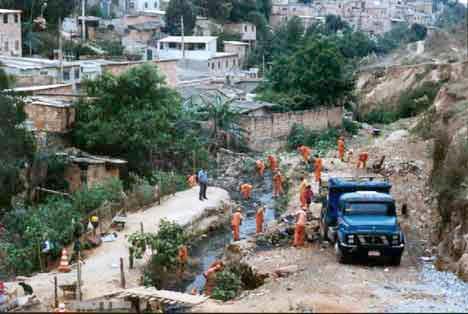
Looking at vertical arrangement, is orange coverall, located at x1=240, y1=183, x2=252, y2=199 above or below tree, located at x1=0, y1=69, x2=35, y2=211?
below

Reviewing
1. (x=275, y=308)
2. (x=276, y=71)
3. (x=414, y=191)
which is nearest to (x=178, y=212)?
(x=414, y=191)

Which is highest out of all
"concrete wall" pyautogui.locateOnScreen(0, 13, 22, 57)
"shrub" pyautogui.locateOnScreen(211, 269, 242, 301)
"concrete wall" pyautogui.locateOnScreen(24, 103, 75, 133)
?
"concrete wall" pyautogui.locateOnScreen(0, 13, 22, 57)

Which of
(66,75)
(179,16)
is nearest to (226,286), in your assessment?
(66,75)

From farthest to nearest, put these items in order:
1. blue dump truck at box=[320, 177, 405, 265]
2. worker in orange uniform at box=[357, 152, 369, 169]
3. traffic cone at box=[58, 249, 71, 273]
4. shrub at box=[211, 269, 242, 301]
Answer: worker in orange uniform at box=[357, 152, 369, 169] → traffic cone at box=[58, 249, 71, 273] → blue dump truck at box=[320, 177, 405, 265] → shrub at box=[211, 269, 242, 301]

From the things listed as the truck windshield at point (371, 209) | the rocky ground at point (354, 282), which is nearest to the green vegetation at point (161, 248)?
the rocky ground at point (354, 282)

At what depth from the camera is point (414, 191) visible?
26.3 meters

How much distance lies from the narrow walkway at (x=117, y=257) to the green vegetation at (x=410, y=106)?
22755 mm

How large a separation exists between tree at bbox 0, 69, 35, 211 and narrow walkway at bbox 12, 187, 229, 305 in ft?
11.6

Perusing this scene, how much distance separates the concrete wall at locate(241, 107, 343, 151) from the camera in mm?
40750

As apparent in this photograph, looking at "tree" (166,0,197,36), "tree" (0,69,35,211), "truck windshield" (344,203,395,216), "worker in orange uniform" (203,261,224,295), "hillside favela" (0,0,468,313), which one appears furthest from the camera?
"tree" (166,0,197,36)

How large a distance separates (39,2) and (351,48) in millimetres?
30071

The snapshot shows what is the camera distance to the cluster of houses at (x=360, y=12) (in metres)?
95.4

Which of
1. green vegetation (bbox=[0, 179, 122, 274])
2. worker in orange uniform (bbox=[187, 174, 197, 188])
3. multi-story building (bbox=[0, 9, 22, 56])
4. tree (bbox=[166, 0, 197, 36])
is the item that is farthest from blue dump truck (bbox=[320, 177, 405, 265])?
tree (bbox=[166, 0, 197, 36])

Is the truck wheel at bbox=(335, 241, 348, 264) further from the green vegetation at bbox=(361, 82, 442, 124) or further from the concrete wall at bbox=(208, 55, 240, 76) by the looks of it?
the concrete wall at bbox=(208, 55, 240, 76)
